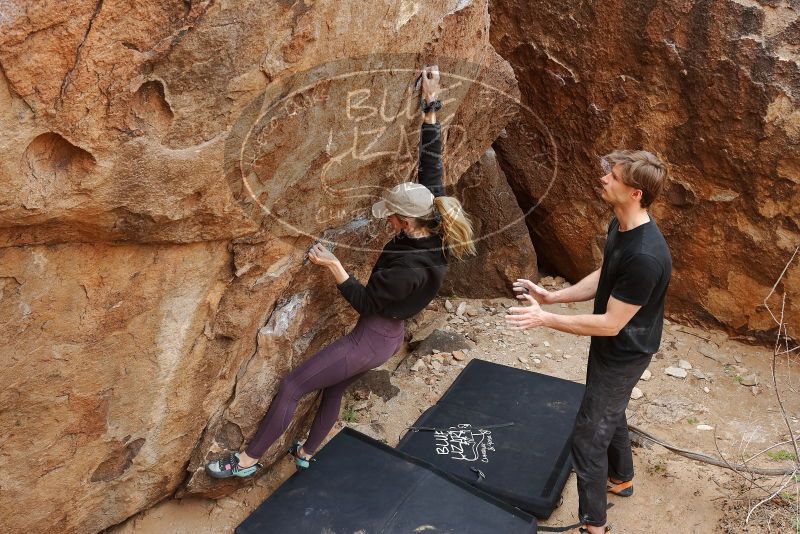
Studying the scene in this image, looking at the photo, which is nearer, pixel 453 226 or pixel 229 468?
pixel 453 226

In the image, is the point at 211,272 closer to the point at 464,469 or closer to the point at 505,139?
the point at 464,469

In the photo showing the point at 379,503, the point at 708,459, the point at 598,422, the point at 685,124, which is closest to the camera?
the point at 598,422

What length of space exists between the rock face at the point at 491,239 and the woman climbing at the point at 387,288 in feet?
6.11

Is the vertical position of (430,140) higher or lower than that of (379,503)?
higher

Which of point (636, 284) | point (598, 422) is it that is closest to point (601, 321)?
point (636, 284)

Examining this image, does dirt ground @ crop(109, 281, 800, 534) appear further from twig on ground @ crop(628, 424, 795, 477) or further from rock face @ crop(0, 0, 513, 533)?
rock face @ crop(0, 0, 513, 533)

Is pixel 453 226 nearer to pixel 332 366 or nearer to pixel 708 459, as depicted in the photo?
pixel 332 366

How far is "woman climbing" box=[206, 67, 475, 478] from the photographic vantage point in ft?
9.03

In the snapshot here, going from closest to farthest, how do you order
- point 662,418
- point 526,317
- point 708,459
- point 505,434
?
1. point 526,317
2. point 708,459
3. point 505,434
4. point 662,418

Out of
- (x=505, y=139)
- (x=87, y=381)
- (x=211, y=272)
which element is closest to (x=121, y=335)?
(x=87, y=381)

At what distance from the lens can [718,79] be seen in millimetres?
4199

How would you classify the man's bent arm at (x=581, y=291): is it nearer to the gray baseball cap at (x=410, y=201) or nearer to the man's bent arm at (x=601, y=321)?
the man's bent arm at (x=601, y=321)

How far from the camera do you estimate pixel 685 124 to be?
443 cm

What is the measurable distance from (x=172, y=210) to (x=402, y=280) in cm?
90
